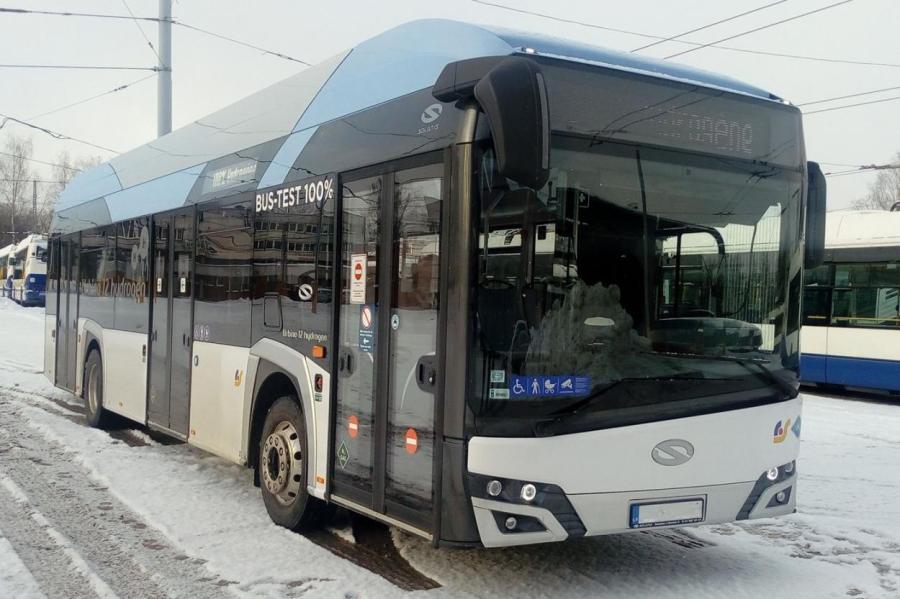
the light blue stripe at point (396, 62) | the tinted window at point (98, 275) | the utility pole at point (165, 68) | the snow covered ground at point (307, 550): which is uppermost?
the utility pole at point (165, 68)

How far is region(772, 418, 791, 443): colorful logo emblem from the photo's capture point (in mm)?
5086

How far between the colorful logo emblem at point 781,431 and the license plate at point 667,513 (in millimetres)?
677

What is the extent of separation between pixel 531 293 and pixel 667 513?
148 cm

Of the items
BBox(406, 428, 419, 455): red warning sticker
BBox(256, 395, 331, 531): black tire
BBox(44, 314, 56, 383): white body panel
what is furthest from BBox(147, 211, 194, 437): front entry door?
BBox(44, 314, 56, 383): white body panel

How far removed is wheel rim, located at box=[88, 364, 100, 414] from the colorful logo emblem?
8477 millimetres

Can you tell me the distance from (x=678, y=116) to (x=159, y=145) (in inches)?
273

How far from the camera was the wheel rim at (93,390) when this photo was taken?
10.7 meters

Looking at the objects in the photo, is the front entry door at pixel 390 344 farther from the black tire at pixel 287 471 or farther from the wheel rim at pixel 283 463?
the wheel rim at pixel 283 463

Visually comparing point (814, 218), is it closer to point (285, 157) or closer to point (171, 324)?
point (285, 157)

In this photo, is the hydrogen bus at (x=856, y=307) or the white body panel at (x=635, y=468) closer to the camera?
the white body panel at (x=635, y=468)

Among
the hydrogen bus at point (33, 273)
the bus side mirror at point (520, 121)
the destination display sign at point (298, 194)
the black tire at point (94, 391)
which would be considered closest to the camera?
the bus side mirror at point (520, 121)

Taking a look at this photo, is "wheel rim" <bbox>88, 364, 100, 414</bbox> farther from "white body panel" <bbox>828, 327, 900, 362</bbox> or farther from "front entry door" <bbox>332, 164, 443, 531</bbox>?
"white body panel" <bbox>828, 327, 900, 362</bbox>

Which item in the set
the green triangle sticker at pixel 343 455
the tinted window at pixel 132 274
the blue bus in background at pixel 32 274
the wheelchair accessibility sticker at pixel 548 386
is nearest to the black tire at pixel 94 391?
the tinted window at pixel 132 274

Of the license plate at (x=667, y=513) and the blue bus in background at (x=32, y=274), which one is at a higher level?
the blue bus in background at (x=32, y=274)
